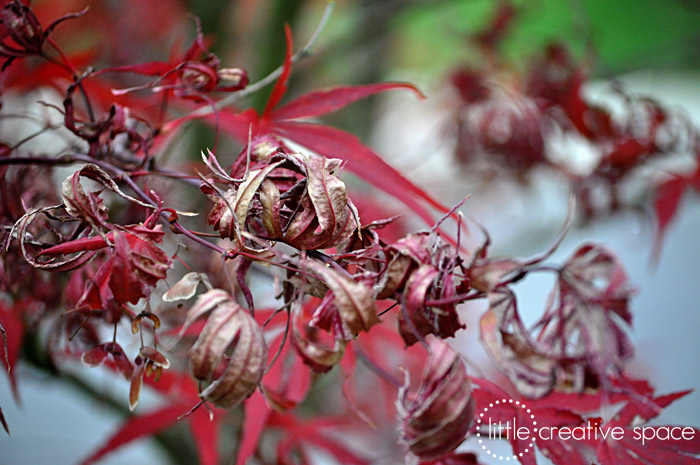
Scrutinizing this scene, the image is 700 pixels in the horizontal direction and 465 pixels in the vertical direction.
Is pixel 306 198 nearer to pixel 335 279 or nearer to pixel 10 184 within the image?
pixel 335 279

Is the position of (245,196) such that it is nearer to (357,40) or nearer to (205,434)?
(205,434)

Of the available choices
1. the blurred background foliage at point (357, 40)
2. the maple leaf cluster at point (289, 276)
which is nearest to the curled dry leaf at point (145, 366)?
the maple leaf cluster at point (289, 276)

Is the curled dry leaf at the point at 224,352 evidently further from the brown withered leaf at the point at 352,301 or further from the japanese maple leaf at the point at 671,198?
the japanese maple leaf at the point at 671,198

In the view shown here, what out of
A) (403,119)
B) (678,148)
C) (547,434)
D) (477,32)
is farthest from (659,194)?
(403,119)

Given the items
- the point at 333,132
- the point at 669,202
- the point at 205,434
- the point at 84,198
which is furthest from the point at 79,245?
the point at 669,202

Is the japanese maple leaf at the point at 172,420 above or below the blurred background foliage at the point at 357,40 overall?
below

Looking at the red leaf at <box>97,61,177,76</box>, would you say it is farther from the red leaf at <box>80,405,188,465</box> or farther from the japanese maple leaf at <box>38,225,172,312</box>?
the red leaf at <box>80,405,188,465</box>
